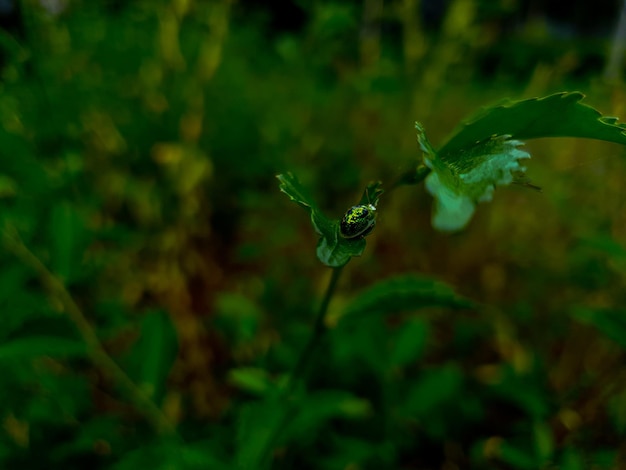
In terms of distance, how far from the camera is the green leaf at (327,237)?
0.37 metres

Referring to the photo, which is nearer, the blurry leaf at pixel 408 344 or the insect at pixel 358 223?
the insect at pixel 358 223

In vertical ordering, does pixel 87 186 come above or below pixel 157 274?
above

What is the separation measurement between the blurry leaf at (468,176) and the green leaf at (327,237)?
7 centimetres

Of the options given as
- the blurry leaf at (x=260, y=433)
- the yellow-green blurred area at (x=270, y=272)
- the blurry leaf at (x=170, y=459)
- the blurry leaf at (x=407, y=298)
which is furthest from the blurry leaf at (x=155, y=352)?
the blurry leaf at (x=407, y=298)

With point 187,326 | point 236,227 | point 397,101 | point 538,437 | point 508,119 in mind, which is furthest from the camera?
point 397,101

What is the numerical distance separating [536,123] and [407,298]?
9.6 inches

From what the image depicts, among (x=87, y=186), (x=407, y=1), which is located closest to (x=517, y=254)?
(x=407, y=1)

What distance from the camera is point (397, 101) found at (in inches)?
94.0

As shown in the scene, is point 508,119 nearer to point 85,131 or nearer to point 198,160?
point 198,160

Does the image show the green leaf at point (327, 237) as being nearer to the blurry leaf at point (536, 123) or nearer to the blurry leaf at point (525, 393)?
the blurry leaf at point (536, 123)

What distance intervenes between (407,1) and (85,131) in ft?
3.74

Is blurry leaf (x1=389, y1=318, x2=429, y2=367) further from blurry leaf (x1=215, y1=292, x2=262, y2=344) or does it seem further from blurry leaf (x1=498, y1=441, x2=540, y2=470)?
blurry leaf (x1=215, y1=292, x2=262, y2=344)

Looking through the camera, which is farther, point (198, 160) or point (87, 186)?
point (87, 186)

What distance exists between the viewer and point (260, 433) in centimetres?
63
